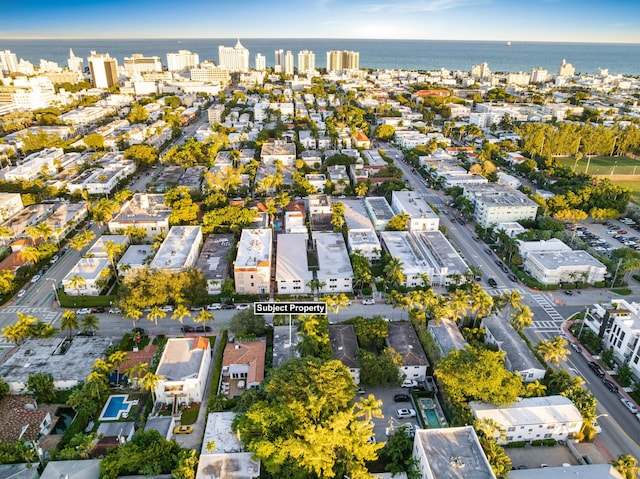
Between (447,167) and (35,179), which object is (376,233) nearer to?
(447,167)

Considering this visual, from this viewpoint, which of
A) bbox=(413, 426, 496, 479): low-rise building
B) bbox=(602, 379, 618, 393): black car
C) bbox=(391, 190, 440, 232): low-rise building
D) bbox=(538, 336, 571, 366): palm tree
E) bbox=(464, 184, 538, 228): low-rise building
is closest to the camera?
bbox=(413, 426, 496, 479): low-rise building

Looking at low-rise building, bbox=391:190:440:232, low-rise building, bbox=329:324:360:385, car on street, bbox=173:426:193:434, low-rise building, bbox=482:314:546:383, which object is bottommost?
car on street, bbox=173:426:193:434

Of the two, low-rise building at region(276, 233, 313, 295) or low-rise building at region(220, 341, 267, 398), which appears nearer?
low-rise building at region(220, 341, 267, 398)

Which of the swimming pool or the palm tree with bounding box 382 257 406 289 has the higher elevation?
the palm tree with bounding box 382 257 406 289

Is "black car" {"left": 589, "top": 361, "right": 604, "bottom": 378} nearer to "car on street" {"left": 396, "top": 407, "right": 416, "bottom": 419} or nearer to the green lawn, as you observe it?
"car on street" {"left": 396, "top": 407, "right": 416, "bottom": 419}

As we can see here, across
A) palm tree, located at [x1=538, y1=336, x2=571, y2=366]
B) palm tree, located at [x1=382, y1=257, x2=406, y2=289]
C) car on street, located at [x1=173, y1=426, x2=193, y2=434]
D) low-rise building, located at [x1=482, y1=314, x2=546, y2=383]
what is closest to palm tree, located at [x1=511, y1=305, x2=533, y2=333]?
low-rise building, located at [x1=482, y1=314, x2=546, y2=383]

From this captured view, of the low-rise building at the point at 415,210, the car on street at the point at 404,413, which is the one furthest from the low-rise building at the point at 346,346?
the low-rise building at the point at 415,210
